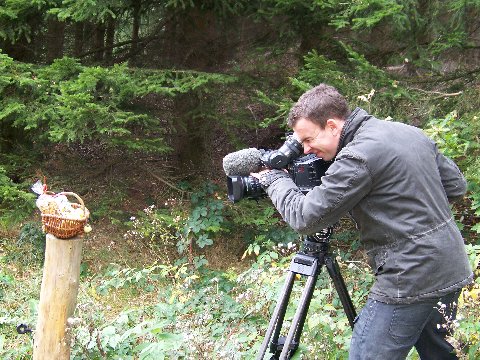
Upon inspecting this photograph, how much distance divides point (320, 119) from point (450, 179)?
76cm

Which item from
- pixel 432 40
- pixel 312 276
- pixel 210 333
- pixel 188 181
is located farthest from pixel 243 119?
pixel 312 276

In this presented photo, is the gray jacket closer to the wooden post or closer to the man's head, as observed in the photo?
the man's head

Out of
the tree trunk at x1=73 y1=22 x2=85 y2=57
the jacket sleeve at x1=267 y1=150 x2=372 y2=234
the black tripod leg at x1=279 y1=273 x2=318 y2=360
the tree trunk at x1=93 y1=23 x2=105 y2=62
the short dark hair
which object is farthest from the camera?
the tree trunk at x1=73 y1=22 x2=85 y2=57

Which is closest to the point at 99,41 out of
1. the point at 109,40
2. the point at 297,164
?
the point at 109,40

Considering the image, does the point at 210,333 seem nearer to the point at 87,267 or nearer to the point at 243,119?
the point at 87,267

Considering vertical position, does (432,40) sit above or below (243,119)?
above

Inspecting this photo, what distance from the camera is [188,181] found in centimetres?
730

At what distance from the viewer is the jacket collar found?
2.42 metres

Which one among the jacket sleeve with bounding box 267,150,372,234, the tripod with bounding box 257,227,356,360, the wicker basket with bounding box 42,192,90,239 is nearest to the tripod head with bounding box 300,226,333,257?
the tripod with bounding box 257,227,356,360

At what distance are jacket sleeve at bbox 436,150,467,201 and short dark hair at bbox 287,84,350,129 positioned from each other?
22.3 inches

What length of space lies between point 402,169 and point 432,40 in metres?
3.73

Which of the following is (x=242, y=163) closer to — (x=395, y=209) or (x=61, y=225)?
(x=395, y=209)

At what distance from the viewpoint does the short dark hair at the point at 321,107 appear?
2.40 metres

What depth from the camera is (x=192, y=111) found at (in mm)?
6445
